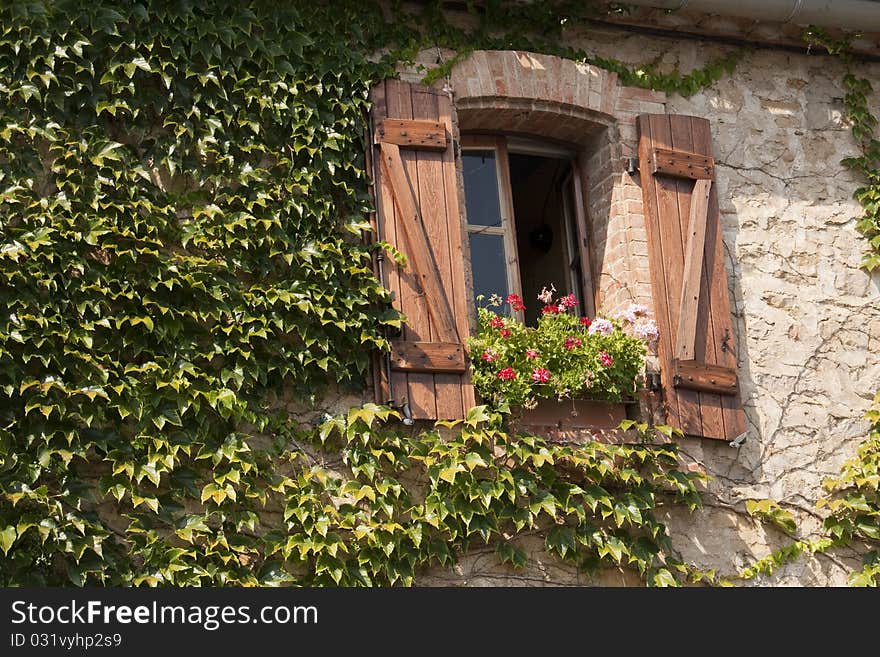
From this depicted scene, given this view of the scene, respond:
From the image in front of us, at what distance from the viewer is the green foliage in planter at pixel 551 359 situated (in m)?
6.81

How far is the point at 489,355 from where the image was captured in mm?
6840

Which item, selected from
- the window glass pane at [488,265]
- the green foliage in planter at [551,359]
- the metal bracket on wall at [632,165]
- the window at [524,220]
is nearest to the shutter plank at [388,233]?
the green foliage in planter at [551,359]

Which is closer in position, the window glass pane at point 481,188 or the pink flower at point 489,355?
the pink flower at point 489,355

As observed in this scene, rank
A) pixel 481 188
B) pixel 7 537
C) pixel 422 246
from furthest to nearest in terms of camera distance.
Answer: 1. pixel 481 188
2. pixel 422 246
3. pixel 7 537

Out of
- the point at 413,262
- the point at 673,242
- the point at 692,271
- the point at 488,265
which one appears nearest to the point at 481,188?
the point at 488,265

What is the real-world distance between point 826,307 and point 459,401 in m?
2.05

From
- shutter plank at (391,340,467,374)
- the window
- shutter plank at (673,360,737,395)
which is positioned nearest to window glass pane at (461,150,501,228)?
the window

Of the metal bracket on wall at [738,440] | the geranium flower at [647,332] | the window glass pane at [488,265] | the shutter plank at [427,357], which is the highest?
the window glass pane at [488,265]

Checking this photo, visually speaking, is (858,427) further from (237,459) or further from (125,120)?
(125,120)

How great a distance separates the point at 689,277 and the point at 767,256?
0.56 meters

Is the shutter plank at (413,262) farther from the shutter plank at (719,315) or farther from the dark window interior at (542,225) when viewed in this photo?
the shutter plank at (719,315)

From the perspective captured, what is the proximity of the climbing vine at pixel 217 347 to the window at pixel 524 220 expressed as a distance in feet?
2.41

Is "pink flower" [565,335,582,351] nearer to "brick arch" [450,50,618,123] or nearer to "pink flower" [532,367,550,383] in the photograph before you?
"pink flower" [532,367,550,383]

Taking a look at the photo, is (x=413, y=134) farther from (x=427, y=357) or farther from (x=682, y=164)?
(x=682, y=164)
